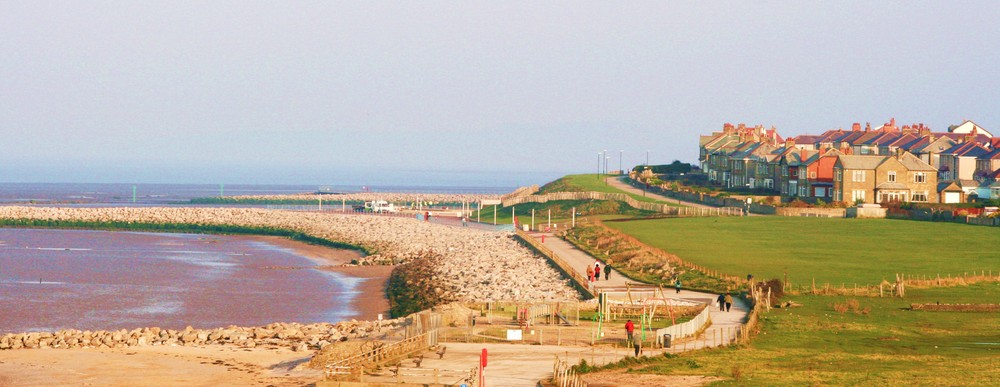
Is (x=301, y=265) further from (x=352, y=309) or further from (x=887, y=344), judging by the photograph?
(x=887, y=344)

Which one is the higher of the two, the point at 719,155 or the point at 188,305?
the point at 719,155

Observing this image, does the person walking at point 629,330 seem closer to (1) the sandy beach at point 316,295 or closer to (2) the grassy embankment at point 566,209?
(1) the sandy beach at point 316,295

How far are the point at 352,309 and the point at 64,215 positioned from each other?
9688 centimetres

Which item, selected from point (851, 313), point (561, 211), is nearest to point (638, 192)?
point (561, 211)

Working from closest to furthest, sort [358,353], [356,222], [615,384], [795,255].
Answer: [615,384] < [358,353] < [795,255] < [356,222]

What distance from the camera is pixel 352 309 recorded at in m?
62.0

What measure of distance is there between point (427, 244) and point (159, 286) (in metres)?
35.2

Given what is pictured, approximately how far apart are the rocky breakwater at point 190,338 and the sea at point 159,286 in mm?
5918

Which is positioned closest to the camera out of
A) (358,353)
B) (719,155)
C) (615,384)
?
(615,384)

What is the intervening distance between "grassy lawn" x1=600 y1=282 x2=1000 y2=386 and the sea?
910 inches

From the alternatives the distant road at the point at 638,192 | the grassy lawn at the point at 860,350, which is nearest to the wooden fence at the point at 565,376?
the grassy lawn at the point at 860,350

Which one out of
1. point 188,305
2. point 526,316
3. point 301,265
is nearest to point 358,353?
point 526,316

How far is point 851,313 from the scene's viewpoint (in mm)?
50469

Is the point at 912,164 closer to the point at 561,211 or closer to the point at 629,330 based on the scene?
the point at 561,211
